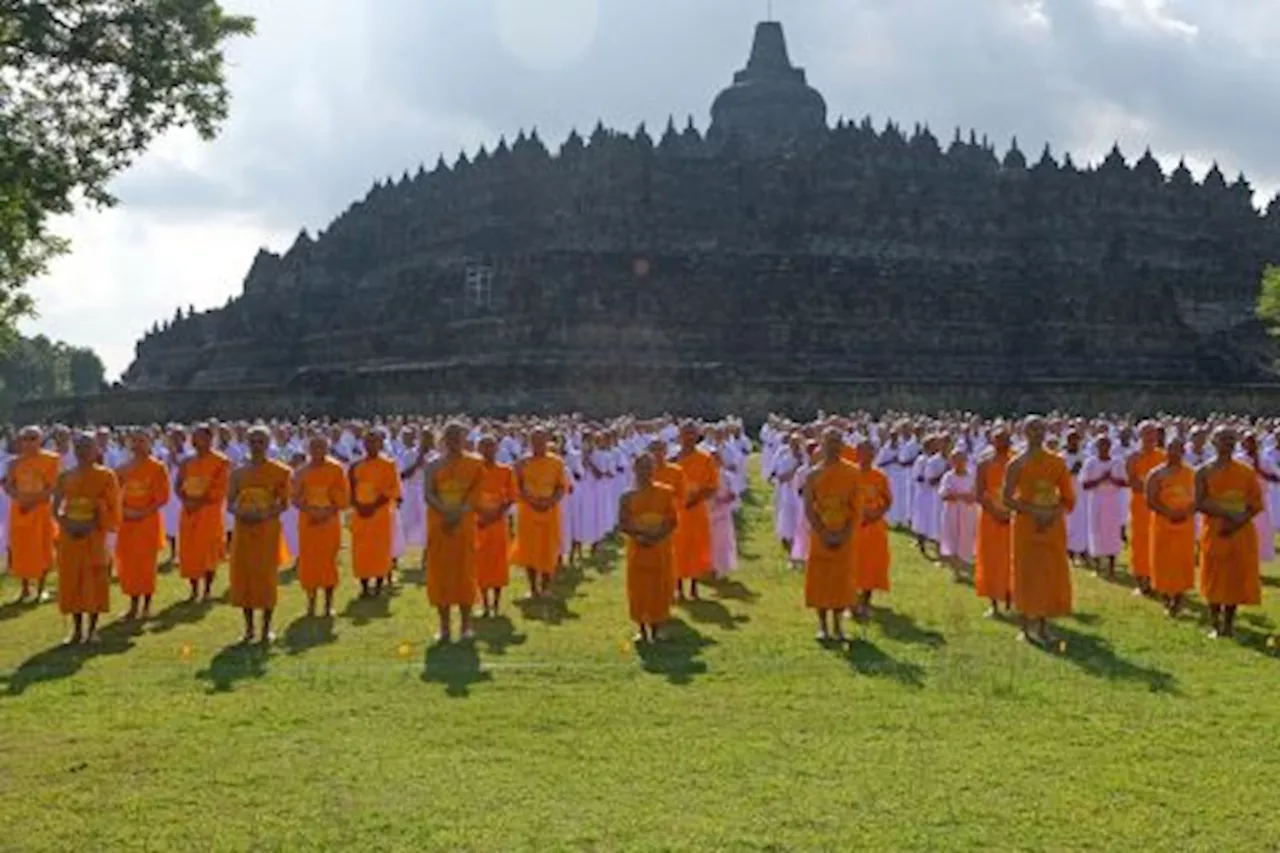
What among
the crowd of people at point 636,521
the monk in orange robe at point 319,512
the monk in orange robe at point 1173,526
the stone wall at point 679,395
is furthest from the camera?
the stone wall at point 679,395

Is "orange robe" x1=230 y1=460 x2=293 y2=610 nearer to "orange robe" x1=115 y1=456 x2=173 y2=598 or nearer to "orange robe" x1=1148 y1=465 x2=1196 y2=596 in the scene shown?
"orange robe" x1=115 y1=456 x2=173 y2=598

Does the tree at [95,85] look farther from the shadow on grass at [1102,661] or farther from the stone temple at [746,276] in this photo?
the stone temple at [746,276]

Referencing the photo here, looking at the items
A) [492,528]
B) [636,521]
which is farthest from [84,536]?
[636,521]

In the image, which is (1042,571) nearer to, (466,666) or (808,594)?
(808,594)

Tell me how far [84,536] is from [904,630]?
637cm

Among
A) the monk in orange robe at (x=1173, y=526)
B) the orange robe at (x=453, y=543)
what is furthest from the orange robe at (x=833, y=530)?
the monk in orange robe at (x=1173, y=526)

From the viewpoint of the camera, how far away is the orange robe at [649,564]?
36.1 ft

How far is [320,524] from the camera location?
1220cm

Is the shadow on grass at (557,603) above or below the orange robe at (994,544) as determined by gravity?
below

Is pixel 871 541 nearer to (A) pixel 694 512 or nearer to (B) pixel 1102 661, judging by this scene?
(A) pixel 694 512

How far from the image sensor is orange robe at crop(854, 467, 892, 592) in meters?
12.5

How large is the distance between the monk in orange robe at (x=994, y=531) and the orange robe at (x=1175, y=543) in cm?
133

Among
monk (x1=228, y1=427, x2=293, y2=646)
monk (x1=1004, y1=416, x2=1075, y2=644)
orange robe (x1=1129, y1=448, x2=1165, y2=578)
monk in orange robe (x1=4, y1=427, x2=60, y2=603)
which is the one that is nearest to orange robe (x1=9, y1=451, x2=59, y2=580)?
monk in orange robe (x1=4, y1=427, x2=60, y2=603)

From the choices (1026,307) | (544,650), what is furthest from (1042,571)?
(1026,307)
